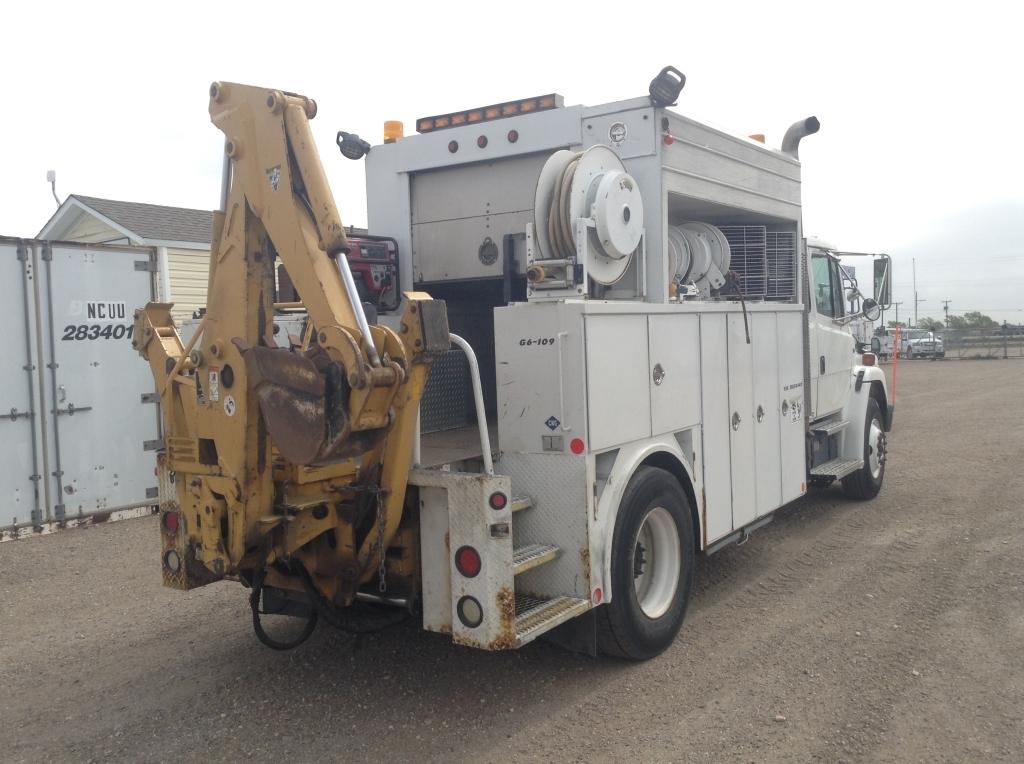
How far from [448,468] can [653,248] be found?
197 centimetres

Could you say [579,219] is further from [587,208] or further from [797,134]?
[797,134]

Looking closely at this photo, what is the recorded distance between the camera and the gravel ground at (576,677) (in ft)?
13.8

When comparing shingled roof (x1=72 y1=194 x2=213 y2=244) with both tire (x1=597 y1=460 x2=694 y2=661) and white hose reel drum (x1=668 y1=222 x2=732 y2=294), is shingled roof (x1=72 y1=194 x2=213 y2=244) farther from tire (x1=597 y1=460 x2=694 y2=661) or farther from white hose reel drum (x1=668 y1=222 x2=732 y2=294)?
tire (x1=597 y1=460 x2=694 y2=661)


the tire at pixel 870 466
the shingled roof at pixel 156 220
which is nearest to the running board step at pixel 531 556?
the tire at pixel 870 466

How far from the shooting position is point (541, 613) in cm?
441

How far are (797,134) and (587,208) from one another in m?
3.48

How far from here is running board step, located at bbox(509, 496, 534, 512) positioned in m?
4.59

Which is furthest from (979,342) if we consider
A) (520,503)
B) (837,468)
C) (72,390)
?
(520,503)

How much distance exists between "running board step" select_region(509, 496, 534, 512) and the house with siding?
11.0 meters

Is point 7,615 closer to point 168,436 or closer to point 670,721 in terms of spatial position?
point 168,436

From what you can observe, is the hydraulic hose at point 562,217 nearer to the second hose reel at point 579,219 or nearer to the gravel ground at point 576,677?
the second hose reel at point 579,219

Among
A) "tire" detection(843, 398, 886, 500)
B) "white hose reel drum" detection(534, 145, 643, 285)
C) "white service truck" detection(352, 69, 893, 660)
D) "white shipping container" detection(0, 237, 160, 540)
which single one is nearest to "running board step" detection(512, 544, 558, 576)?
"white service truck" detection(352, 69, 893, 660)

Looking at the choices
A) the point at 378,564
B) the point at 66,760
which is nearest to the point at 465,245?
the point at 378,564

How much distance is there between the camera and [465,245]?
6.31 meters
